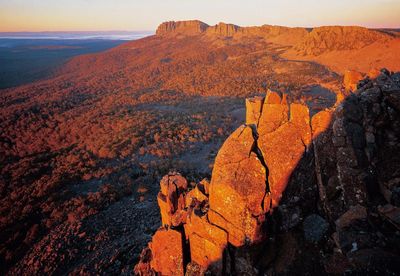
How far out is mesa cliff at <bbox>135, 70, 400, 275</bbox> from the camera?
24.7ft

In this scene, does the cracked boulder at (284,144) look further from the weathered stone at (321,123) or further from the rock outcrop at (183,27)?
the rock outcrop at (183,27)

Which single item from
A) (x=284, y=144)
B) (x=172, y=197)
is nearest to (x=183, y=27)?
(x=172, y=197)

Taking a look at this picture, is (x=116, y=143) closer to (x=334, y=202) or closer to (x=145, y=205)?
(x=145, y=205)

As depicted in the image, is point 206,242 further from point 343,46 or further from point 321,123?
point 343,46

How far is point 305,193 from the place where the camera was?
29.8 ft

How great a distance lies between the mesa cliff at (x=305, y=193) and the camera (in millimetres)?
7539

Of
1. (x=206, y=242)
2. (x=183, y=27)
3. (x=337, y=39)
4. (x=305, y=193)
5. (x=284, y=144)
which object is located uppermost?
(x=183, y=27)

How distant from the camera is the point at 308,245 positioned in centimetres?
831

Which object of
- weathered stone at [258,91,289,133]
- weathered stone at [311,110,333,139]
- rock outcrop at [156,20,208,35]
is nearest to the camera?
weathered stone at [311,110,333,139]

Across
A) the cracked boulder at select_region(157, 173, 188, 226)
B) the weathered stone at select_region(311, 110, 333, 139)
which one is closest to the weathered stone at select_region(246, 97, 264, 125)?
the weathered stone at select_region(311, 110, 333, 139)

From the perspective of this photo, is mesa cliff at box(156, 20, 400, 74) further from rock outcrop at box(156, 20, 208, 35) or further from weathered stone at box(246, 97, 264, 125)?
rock outcrop at box(156, 20, 208, 35)

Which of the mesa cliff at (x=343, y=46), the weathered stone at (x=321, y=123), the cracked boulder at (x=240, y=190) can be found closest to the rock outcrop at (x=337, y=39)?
the mesa cliff at (x=343, y=46)

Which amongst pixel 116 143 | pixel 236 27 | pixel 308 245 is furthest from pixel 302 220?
pixel 236 27

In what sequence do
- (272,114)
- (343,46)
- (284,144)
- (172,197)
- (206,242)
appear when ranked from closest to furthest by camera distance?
(284,144) < (206,242) < (272,114) < (172,197) < (343,46)
